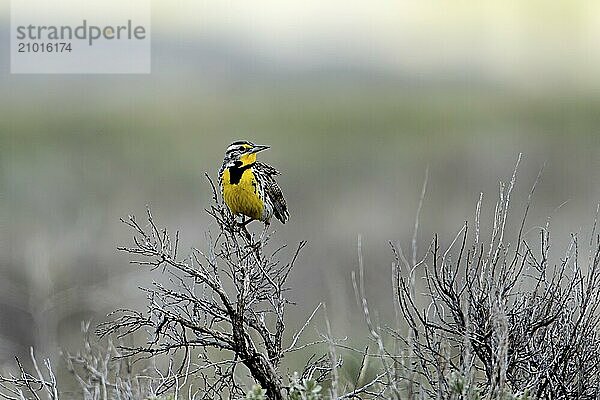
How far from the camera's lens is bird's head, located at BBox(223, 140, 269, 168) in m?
5.00

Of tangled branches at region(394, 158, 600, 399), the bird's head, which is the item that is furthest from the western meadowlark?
tangled branches at region(394, 158, 600, 399)

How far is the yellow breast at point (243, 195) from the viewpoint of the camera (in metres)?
4.97

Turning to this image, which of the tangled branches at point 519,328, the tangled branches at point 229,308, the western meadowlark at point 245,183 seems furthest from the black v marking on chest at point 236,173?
the tangled branches at point 519,328

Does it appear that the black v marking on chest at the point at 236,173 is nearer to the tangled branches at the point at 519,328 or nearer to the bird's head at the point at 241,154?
the bird's head at the point at 241,154

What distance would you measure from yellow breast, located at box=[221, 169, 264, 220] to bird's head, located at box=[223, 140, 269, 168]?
0.04m

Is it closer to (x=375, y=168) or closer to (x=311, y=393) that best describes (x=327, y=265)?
(x=375, y=168)

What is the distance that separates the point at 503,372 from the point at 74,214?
10042 mm

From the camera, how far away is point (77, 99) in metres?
18.2

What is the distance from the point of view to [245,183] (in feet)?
16.4

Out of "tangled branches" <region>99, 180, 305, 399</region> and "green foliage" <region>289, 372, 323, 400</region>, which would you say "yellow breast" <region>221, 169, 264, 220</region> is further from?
"green foliage" <region>289, 372, 323, 400</region>

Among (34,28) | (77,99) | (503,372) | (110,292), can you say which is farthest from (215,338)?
(77,99)

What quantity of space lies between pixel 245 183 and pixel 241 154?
0.43 feet

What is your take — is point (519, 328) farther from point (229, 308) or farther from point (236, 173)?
point (236, 173)

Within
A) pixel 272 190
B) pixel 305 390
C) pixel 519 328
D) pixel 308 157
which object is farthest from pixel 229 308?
pixel 308 157
